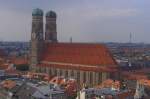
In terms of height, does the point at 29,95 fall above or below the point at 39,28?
below

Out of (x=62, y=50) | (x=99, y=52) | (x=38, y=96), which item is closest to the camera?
(x=38, y=96)

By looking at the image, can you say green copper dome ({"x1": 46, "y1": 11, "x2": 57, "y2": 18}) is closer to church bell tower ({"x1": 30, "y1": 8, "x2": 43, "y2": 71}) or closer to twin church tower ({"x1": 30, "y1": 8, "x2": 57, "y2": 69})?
twin church tower ({"x1": 30, "y1": 8, "x2": 57, "y2": 69})

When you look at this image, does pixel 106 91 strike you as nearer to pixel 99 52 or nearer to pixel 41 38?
pixel 99 52

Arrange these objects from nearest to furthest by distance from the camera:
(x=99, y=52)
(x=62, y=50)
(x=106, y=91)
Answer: (x=106, y=91)
(x=99, y=52)
(x=62, y=50)

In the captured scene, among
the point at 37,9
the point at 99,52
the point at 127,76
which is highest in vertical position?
the point at 37,9

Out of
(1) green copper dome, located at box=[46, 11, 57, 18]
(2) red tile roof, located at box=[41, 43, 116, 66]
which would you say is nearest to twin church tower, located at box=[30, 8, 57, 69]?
(1) green copper dome, located at box=[46, 11, 57, 18]

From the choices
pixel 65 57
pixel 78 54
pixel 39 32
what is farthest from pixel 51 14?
pixel 78 54

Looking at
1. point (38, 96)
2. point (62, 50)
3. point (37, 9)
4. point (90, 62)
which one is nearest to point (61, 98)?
point (38, 96)

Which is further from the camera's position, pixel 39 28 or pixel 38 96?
pixel 39 28
